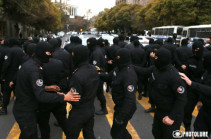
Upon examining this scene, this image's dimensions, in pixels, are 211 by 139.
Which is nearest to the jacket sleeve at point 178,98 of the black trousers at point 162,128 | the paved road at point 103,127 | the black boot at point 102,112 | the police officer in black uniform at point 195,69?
the black trousers at point 162,128

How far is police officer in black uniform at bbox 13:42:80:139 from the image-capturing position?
2.66 m

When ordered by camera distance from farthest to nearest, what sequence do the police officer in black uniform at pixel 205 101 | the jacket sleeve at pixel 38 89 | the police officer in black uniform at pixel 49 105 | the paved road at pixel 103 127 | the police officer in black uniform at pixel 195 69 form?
the paved road at pixel 103 127 → the police officer in black uniform at pixel 195 69 → the police officer in black uniform at pixel 49 105 → the police officer in black uniform at pixel 205 101 → the jacket sleeve at pixel 38 89

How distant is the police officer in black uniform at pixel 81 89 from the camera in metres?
2.66

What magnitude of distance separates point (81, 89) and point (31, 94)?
30.7 inches

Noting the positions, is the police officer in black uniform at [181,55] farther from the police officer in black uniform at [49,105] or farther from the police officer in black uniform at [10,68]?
the police officer in black uniform at [10,68]

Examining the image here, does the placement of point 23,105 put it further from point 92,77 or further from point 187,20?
point 187,20

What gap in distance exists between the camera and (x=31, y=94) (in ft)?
9.20

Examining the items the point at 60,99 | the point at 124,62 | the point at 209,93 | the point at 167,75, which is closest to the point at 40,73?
the point at 60,99

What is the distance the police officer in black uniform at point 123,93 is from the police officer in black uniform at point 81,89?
16.7 inches

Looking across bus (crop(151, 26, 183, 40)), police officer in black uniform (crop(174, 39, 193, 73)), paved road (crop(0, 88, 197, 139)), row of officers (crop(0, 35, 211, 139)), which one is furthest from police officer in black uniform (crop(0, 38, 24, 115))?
bus (crop(151, 26, 183, 40))

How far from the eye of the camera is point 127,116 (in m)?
2.88

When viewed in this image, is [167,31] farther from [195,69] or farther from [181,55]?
[195,69]

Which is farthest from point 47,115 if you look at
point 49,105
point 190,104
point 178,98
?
point 190,104

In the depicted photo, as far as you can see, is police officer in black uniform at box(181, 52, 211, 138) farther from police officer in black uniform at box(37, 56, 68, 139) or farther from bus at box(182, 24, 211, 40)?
bus at box(182, 24, 211, 40)
